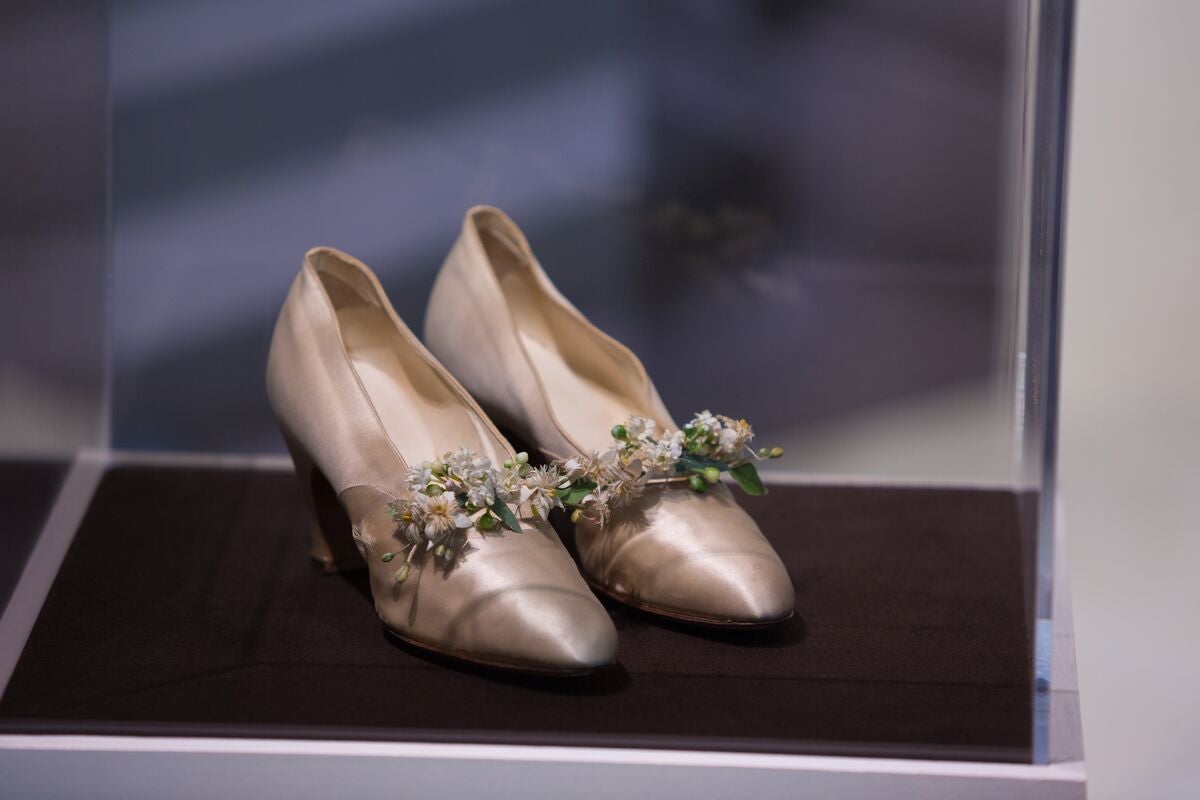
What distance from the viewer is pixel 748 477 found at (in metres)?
1.07

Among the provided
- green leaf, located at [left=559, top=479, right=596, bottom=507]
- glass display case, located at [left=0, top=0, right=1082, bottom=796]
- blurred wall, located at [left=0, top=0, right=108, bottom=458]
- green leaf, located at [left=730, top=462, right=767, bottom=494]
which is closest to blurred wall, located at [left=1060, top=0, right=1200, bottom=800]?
glass display case, located at [left=0, top=0, right=1082, bottom=796]

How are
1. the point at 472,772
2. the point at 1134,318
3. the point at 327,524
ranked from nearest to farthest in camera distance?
the point at 472,772
the point at 327,524
the point at 1134,318

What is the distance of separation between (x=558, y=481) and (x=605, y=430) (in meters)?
0.20

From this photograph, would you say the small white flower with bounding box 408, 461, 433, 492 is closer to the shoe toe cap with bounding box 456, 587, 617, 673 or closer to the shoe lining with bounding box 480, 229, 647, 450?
the shoe toe cap with bounding box 456, 587, 617, 673

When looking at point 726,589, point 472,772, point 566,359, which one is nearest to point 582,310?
point 566,359

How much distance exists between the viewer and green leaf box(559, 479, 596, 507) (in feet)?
3.33

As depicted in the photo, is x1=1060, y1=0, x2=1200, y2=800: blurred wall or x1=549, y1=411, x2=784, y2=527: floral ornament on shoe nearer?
x1=549, y1=411, x2=784, y2=527: floral ornament on shoe

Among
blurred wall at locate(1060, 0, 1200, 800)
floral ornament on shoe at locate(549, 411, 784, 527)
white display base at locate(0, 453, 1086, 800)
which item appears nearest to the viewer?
white display base at locate(0, 453, 1086, 800)

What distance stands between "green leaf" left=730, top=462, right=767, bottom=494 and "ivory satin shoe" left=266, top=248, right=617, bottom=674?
0.17 meters

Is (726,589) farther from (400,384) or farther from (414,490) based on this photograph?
(400,384)

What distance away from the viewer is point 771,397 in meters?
1.31

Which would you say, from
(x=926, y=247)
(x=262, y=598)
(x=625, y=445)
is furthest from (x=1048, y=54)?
(x=262, y=598)

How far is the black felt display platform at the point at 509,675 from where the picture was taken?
2.77 feet

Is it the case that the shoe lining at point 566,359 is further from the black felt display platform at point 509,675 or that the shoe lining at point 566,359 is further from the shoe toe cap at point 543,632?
the shoe toe cap at point 543,632
